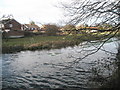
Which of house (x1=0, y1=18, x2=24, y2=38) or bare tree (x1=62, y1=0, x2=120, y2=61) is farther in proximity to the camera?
house (x1=0, y1=18, x2=24, y2=38)

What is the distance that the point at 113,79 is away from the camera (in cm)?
482

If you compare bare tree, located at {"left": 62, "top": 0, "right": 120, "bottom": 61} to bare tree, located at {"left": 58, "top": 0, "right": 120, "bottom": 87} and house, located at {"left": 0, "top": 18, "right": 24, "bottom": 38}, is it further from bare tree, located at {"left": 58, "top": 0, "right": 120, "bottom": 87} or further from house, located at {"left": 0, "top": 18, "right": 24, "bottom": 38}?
house, located at {"left": 0, "top": 18, "right": 24, "bottom": 38}

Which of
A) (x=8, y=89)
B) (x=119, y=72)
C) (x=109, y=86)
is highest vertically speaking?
(x=119, y=72)

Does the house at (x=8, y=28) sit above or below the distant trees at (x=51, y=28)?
above

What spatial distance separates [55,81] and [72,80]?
86 centimetres

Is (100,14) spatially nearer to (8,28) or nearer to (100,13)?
(100,13)

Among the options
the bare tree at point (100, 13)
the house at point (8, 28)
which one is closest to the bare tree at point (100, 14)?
the bare tree at point (100, 13)

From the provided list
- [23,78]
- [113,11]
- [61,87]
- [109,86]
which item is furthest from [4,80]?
[113,11]

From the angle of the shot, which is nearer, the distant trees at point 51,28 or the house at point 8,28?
the distant trees at point 51,28

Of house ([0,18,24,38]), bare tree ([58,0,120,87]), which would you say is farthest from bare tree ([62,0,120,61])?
house ([0,18,24,38])

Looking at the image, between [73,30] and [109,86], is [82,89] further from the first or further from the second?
[73,30]

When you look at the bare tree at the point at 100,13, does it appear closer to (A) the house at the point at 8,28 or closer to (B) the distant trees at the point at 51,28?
(B) the distant trees at the point at 51,28

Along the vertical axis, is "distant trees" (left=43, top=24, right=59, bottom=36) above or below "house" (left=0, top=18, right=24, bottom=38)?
below

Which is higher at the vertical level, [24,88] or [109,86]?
[109,86]
